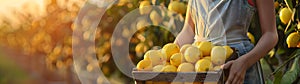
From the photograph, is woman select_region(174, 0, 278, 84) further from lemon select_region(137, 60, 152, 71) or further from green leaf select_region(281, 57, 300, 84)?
green leaf select_region(281, 57, 300, 84)

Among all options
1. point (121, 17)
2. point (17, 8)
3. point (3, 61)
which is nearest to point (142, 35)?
point (121, 17)

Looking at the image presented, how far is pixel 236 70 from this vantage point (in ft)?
4.86

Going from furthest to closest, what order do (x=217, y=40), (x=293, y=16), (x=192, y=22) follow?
1. (x=293, y=16)
2. (x=192, y=22)
3. (x=217, y=40)

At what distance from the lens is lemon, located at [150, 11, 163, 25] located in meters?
2.62

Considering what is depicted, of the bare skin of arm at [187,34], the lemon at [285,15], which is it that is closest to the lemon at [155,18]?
the lemon at [285,15]

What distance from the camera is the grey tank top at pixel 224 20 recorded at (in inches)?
67.5

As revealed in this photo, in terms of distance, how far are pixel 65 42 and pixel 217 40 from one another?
1.97 meters

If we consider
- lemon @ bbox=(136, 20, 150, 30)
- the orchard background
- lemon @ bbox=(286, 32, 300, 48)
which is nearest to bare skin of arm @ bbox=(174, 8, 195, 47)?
the orchard background

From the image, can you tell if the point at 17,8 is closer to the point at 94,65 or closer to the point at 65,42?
the point at 65,42

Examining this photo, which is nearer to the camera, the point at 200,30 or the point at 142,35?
the point at 200,30

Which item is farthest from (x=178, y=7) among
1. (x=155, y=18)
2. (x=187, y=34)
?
(x=187, y=34)

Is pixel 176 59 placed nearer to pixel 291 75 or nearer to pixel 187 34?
pixel 187 34

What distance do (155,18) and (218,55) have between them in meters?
1.19

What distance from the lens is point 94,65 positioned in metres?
3.35
